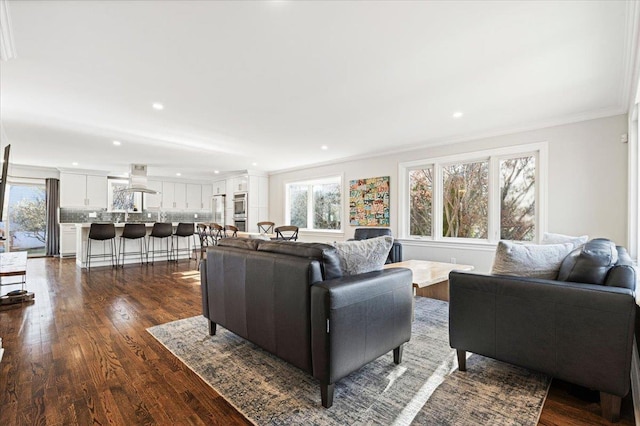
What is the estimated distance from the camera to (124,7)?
187 cm

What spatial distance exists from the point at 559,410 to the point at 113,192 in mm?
10567

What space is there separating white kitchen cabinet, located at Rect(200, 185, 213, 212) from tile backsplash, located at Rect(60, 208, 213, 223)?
241 millimetres

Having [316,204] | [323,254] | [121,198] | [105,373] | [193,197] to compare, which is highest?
[193,197]

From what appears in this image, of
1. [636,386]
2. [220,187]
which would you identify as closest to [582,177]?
[636,386]

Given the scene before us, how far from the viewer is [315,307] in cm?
170

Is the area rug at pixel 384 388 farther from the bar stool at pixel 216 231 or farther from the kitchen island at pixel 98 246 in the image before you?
the kitchen island at pixel 98 246

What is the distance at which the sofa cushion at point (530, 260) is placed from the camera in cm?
196

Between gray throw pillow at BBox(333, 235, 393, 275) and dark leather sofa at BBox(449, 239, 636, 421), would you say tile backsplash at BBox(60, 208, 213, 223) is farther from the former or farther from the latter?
dark leather sofa at BBox(449, 239, 636, 421)

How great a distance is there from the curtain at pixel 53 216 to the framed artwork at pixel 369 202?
8099 mm

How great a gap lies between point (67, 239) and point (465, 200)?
9.72m

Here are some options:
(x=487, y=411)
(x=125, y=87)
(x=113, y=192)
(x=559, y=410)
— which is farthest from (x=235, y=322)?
(x=113, y=192)

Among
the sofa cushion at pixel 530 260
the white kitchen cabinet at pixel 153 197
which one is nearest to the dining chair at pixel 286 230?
the sofa cushion at pixel 530 260

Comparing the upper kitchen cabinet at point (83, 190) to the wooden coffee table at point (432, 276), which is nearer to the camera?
the wooden coffee table at point (432, 276)

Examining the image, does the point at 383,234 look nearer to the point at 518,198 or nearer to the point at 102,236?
the point at 518,198
